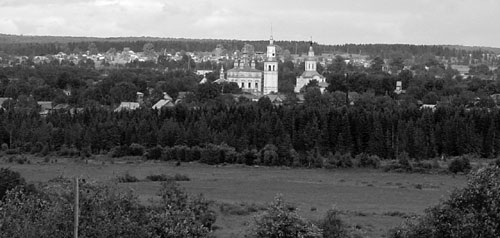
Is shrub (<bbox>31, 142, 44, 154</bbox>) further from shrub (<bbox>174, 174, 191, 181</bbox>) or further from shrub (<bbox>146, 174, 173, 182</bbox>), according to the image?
shrub (<bbox>174, 174, 191, 181</bbox>)

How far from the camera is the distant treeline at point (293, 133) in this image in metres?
48.2

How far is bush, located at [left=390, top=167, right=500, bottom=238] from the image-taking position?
17.4 metres

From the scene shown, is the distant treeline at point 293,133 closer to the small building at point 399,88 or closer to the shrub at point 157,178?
the shrub at point 157,178

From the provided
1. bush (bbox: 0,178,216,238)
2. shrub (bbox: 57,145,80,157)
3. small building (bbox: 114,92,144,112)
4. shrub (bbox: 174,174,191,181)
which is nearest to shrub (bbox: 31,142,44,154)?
shrub (bbox: 57,145,80,157)

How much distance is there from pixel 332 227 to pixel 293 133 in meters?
29.5

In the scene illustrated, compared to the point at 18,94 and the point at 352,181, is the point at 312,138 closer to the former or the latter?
the point at 352,181

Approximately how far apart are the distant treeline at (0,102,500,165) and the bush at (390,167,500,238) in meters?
27.4

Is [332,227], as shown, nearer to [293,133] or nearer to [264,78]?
[293,133]

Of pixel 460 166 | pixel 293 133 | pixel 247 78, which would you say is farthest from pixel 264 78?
pixel 460 166

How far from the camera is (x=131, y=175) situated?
1577 inches

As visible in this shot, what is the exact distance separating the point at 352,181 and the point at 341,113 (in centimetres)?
1344

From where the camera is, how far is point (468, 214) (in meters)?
17.8

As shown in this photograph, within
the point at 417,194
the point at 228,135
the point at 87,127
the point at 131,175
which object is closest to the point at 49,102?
the point at 87,127

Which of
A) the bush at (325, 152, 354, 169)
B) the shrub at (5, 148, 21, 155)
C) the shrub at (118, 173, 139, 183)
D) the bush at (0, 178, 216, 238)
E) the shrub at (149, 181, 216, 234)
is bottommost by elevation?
the shrub at (5, 148, 21, 155)
